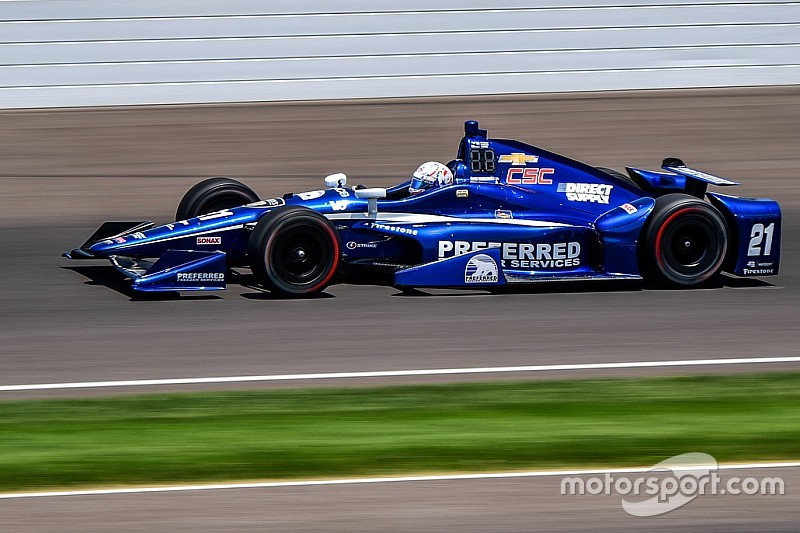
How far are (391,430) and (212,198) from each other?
5.28 metres

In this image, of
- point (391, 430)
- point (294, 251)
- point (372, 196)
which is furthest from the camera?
point (372, 196)

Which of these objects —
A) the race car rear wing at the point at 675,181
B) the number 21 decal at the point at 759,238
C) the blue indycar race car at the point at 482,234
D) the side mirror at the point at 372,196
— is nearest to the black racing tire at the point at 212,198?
the blue indycar race car at the point at 482,234

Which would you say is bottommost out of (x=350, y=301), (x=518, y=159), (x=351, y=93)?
(x=350, y=301)

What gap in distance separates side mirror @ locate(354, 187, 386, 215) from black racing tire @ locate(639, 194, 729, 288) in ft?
7.22

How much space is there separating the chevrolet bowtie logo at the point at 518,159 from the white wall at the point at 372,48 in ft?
29.7

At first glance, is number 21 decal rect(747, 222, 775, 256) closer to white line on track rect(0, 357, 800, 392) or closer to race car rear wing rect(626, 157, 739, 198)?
race car rear wing rect(626, 157, 739, 198)

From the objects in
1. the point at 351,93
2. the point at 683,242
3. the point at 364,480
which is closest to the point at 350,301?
the point at 683,242

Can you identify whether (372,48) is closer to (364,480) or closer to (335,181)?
(335,181)

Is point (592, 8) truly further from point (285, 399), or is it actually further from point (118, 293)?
point (285, 399)

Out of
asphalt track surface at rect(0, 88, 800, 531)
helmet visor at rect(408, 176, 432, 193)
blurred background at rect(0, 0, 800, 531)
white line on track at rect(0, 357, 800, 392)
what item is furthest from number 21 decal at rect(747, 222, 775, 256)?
helmet visor at rect(408, 176, 432, 193)

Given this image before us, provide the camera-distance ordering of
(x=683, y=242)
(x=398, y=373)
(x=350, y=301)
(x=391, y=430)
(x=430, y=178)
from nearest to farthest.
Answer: (x=391, y=430) → (x=398, y=373) → (x=350, y=301) → (x=683, y=242) → (x=430, y=178)

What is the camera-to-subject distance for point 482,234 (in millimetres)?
10883

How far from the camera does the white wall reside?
1952cm

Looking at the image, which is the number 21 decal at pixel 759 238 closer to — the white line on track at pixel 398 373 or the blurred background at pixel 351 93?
the blurred background at pixel 351 93
